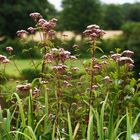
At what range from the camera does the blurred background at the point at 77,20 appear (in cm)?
4947

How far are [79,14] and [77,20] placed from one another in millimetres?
1299

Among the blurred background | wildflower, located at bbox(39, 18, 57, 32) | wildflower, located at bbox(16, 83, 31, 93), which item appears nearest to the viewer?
wildflower, located at bbox(16, 83, 31, 93)

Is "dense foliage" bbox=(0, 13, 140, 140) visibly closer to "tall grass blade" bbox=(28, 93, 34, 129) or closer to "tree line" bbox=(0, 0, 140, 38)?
"tall grass blade" bbox=(28, 93, 34, 129)

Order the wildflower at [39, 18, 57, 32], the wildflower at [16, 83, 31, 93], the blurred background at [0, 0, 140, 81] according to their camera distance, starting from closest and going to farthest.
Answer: the wildflower at [16, 83, 31, 93] < the wildflower at [39, 18, 57, 32] < the blurred background at [0, 0, 140, 81]

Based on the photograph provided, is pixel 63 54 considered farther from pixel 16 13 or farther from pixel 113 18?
pixel 113 18

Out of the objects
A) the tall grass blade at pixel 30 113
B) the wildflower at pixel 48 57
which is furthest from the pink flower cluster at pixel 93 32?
the tall grass blade at pixel 30 113

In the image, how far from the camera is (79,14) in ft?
249

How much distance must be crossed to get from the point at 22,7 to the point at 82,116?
46.6 metres

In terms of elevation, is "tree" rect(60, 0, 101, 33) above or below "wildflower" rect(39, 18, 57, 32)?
above

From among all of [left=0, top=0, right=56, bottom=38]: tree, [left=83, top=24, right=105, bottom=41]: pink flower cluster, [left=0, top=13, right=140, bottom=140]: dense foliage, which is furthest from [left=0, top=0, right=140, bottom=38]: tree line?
[left=83, top=24, right=105, bottom=41]: pink flower cluster

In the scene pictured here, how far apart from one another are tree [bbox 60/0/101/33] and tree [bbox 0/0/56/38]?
74.3 feet

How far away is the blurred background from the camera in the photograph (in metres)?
49.5

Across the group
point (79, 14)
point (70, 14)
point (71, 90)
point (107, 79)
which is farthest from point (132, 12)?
point (107, 79)

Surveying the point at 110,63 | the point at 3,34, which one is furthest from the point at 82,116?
the point at 3,34
